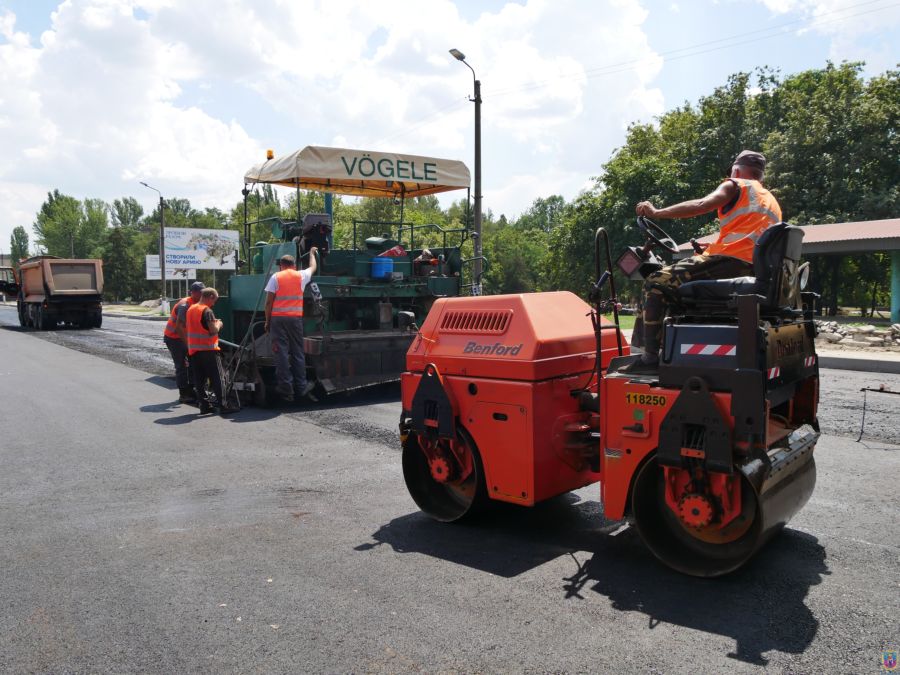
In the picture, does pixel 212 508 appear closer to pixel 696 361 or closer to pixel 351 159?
pixel 696 361

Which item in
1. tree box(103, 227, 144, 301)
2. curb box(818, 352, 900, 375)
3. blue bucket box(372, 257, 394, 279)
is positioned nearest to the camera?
blue bucket box(372, 257, 394, 279)

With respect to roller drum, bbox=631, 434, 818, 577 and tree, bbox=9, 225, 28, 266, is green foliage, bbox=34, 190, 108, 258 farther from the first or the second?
roller drum, bbox=631, 434, 818, 577

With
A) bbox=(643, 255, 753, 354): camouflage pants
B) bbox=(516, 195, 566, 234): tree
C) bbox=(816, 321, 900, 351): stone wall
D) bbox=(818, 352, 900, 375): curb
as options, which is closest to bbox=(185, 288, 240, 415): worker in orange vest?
bbox=(643, 255, 753, 354): camouflage pants

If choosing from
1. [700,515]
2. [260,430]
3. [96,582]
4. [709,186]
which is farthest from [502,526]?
[709,186]

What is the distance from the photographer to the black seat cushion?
386 centimetres

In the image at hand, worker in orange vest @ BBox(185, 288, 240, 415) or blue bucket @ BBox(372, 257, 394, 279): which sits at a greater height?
blue bucket @ BBox(372, 257, 394, 279)

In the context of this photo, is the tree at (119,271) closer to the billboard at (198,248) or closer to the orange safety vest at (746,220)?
the billboard at (198,248)

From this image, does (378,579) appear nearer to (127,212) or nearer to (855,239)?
(855,239)

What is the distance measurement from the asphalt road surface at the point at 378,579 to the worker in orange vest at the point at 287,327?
235 cm

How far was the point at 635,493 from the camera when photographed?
3.98m

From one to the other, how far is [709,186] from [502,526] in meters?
36.3

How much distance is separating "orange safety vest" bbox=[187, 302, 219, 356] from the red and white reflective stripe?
675 cm

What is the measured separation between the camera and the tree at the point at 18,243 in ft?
378

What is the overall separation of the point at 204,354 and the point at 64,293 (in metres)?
20.0
